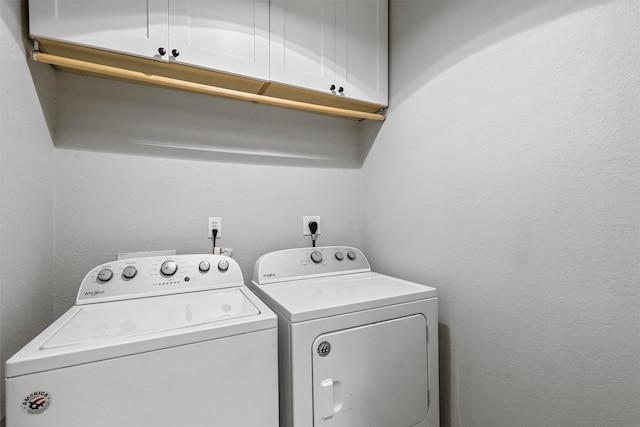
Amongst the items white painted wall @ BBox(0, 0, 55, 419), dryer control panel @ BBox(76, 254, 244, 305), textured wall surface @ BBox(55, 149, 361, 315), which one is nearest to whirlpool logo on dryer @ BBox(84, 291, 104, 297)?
dryer control panel @ BBox(76, 254, 244, 305)

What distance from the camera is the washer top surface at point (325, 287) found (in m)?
1.07

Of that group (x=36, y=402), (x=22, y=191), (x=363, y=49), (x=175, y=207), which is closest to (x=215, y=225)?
(x=175, y=207)

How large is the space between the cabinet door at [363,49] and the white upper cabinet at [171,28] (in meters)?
0.43

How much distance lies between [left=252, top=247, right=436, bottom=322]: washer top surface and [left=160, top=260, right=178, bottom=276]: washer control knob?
385mm

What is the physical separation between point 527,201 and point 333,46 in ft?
3.92

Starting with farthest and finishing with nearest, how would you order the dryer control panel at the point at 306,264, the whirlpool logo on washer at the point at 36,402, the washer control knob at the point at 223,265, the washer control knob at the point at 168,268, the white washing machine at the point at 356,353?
the dryer control panel at the point at 306,264, the washer control knob at the point at 223,265, the washer control knob at the point at 168,268, the white washing machine at the point at 356,353, the whirlpool logo on washer at the point at 36,402

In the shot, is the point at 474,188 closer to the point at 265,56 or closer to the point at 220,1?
the point at 265,56

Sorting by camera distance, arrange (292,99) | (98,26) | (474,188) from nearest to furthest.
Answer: (98,26), (474,188), (292,99)

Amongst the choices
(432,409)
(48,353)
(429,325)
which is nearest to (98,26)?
(48,353)

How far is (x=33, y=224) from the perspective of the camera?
107 centimetres

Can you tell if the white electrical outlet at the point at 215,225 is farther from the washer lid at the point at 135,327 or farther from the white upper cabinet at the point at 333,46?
the white upper cabinet at the point at 333,46

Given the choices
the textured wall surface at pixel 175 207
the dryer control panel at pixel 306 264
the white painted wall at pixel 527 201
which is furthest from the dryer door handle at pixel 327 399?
the textured wall surface at pixel 175 207

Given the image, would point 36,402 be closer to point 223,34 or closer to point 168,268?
point 168,268

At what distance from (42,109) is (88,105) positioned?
201 millimetres
